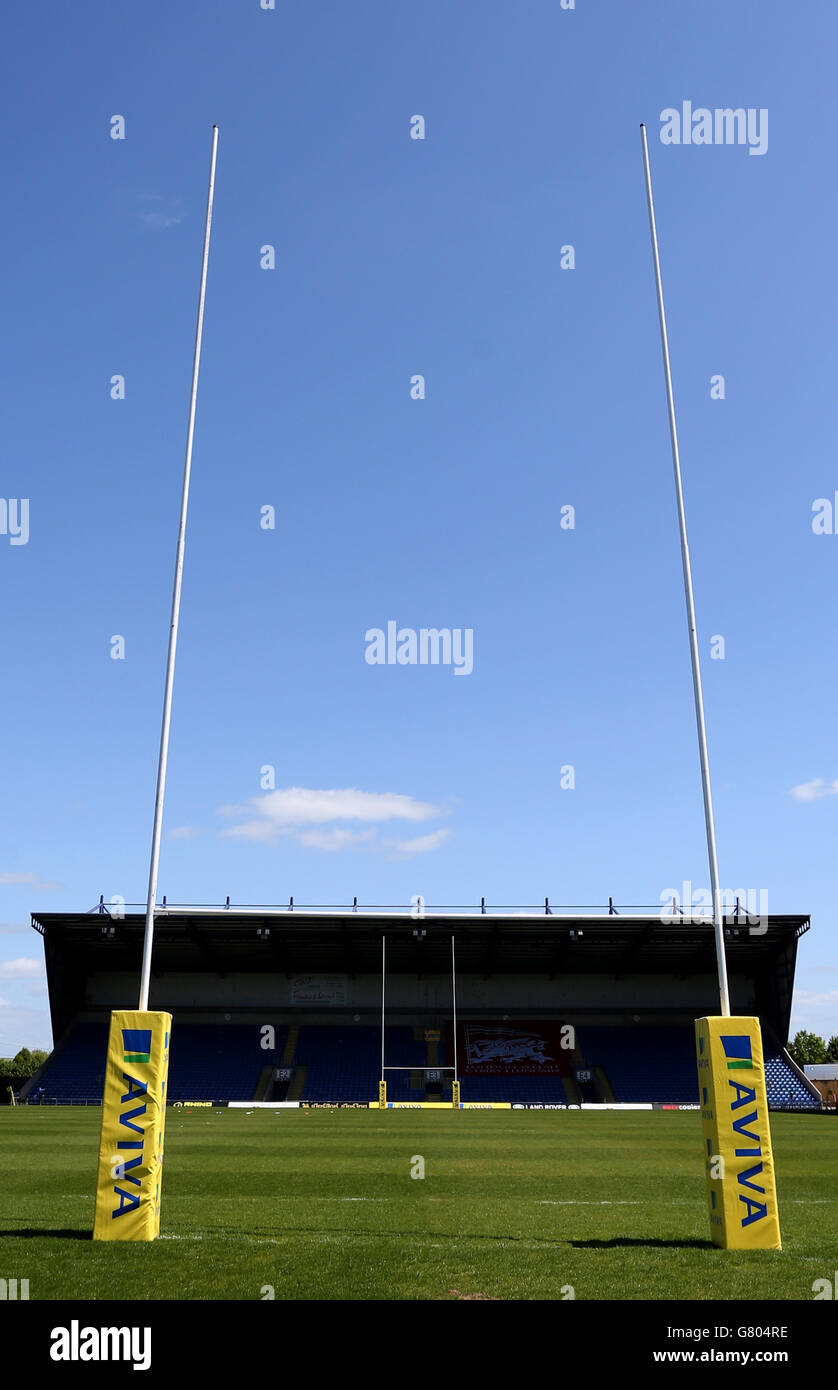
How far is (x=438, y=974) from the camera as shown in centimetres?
6000

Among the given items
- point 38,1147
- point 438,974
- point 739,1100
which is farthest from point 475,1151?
point 438,974

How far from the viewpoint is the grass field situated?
24.2ft

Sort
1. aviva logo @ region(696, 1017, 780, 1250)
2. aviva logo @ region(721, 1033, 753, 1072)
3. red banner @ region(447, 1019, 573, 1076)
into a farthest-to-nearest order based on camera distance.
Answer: red banner @ region(447, 1019, 573, 1076) → aviva logo @ region(721, 1033, 753, 1072) → aviva logo @ region(696, 1017, 780, 1250)

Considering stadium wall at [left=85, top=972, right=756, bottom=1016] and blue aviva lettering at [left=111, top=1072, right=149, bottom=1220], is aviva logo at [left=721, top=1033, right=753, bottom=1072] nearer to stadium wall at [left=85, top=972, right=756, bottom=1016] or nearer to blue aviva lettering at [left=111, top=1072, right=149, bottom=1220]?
blue aviva lettering at [left=111, top=1072, right=149, bottom=1220]

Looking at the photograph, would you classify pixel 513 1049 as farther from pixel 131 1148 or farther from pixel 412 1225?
pixel 131 1148

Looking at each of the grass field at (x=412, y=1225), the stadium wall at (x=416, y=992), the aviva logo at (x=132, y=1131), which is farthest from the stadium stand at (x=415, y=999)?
the aviva logo at (x=132, y=1131)

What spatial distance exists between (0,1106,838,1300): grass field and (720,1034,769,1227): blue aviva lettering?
47 cm

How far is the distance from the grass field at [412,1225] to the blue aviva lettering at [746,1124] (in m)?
0.47

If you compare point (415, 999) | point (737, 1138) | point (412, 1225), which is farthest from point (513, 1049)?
point (737, 1138)

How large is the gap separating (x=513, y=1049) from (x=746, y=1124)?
50127 millimetres

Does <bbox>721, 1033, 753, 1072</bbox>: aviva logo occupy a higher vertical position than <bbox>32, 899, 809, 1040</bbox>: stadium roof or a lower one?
lower

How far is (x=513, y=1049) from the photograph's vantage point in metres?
56.0

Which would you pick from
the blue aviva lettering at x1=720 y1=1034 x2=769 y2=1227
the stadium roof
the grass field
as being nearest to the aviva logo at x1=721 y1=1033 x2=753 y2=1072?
the blue aviva lettering at x1=720 y1=1034 x2=769 y2=1227
